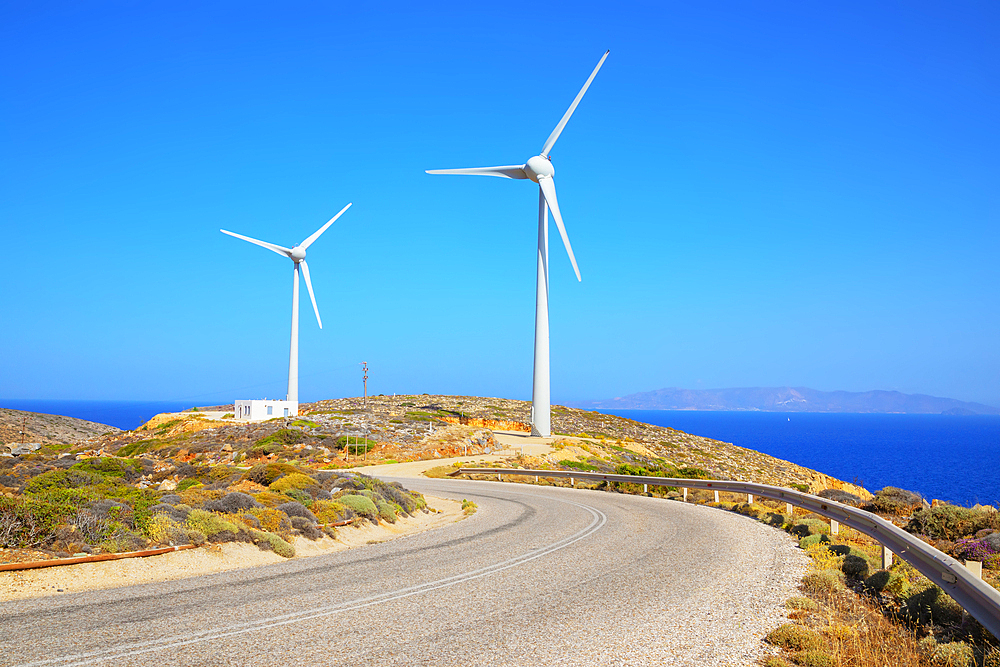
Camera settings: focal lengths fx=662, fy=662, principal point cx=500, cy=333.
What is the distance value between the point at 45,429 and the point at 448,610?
109 meters

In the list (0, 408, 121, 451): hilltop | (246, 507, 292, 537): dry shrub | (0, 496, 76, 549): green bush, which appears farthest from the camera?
(0, 408, 121, 451): hilltop

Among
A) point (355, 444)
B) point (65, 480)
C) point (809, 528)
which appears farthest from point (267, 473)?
point (355, 444)

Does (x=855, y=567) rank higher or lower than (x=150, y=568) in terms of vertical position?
higher

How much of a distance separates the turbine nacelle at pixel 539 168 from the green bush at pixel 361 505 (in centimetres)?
3882

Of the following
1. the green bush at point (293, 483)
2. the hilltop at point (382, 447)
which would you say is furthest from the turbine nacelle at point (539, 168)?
the green bush at point (293, 483)

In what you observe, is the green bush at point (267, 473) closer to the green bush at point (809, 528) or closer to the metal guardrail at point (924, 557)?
the metal guardrail at point (924, 557)

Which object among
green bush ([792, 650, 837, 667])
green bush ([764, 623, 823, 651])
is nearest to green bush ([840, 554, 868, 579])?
green bush ([764, 623, 823, 651])

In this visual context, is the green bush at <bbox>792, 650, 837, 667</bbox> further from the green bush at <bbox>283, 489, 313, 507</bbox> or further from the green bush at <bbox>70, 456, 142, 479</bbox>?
the green bush at <bbox>70, 456, 142, 479</bbox>

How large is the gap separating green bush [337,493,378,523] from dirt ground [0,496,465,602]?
1711 mm

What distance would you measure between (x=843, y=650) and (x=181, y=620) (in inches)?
315

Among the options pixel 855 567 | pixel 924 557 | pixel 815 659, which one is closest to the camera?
pixel 815 659

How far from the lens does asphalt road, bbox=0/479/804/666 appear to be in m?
7.36

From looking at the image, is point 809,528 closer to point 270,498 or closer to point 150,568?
point 270,498

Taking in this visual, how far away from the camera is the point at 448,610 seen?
917 cm
